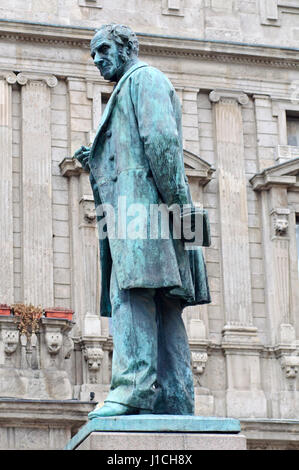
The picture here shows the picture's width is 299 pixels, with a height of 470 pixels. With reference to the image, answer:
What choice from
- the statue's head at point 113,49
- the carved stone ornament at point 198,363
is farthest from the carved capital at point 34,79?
the statue's head at point 113,49

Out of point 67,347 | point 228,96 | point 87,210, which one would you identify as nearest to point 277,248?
point 228,96

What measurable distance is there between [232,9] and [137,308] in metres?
18.2

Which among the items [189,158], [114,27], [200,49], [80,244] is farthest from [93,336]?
[114,27]

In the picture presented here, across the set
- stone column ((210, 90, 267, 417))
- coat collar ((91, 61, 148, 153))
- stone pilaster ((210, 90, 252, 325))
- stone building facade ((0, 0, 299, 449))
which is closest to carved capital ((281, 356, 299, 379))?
stone building facade ((0, 0, 299, 449))

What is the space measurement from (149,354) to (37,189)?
15.8 m

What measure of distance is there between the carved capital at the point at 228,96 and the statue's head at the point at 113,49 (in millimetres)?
16466

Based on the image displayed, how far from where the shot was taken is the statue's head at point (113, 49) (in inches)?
353

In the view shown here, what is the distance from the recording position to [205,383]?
23.9 metres

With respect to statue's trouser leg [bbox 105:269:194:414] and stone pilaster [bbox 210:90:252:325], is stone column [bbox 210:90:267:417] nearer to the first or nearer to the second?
stone pilaster [bbox 210:90:252:325]

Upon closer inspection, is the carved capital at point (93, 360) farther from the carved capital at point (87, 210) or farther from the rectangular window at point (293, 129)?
the rectangular window at point (293, 129)

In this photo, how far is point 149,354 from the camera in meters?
8.26

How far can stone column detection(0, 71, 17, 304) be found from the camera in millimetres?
23250

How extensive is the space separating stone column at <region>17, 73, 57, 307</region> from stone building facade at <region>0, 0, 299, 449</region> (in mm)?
22

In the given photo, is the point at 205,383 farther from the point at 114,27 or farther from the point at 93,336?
the point at 114,27
